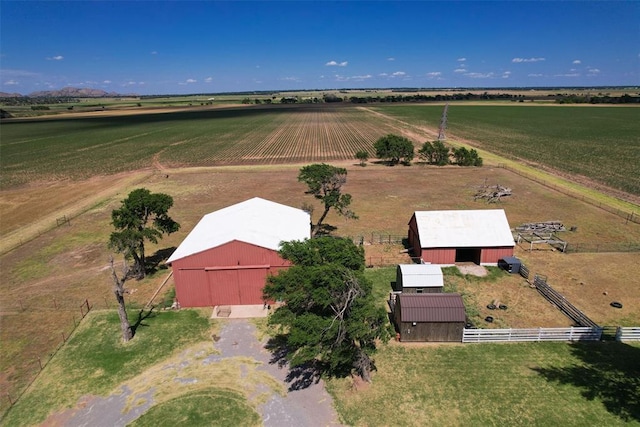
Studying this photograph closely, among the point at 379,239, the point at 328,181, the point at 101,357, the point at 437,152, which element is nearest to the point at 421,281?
the point at 379,239

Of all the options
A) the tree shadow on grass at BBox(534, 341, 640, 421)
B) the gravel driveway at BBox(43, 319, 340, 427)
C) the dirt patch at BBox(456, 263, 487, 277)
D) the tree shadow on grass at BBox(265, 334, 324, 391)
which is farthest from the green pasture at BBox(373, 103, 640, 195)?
the gravel driveway at BBox(43, 319, 340, 427)

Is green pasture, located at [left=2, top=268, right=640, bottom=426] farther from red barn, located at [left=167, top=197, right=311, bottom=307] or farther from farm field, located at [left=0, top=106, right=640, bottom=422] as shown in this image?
red barn, located at [left=167, top=197, right=311, bottom=307]

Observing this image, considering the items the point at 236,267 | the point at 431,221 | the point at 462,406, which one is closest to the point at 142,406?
the point at 236,267

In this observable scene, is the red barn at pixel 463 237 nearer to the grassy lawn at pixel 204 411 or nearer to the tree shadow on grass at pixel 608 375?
the tree shadow on grass at pixel 608 375

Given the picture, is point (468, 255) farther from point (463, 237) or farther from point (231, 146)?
point (231, 146)

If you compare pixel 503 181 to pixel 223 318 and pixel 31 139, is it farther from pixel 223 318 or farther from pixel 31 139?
pixel 31 139

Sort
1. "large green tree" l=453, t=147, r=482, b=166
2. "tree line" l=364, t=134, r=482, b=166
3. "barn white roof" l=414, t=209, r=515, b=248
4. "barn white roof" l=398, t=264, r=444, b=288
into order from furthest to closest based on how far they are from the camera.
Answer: "tree line" l=364, t=134, r=482, b=166 → "large green tree" l=453, t=147, r=482, b=166 → "barn white roof" l=414, t=209, r=515, b=248 → "barn white roof" l=398, t=264, r=444, b=288
